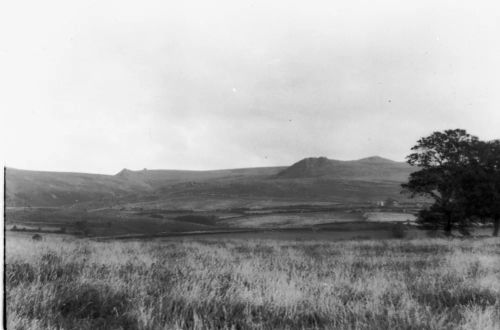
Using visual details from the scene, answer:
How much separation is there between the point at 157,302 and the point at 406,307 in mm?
3158

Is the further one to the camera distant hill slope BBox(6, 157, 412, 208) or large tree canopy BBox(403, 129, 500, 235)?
distant hill slope BBox(6, 157, 412, 208)

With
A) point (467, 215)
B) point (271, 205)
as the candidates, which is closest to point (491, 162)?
point (467, 215)

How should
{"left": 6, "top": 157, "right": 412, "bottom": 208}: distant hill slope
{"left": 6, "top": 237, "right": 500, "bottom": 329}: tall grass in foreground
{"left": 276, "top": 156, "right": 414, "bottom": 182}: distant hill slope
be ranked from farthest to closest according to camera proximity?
{"left": 276, "top": 156, "right": 414, "bottom": 182}: distant hill slope
{"left": 6, "top": 157, "right": 412, "bottom": 208}: distant hill slope
{"left": 6, "top": 237, "right": 500, "bottom": 329}: tall grass in foreground

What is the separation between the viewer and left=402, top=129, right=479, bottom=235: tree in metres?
34.1

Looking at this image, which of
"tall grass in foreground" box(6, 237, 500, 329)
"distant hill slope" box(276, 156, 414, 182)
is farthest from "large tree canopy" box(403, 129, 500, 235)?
"distant hill slope" box(276, 156, 414, 182)

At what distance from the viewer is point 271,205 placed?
105625mm

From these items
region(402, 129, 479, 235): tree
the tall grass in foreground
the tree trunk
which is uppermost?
region(402, 129, 479, 235): tree

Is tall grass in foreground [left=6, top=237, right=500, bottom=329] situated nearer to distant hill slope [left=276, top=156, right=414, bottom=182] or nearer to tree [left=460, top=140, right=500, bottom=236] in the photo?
tree [left=460, top=140, right=500, bottom=236]

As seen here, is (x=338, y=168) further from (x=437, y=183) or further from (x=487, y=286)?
(x=487, y=286)

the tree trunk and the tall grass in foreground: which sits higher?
the tall grass in foreground

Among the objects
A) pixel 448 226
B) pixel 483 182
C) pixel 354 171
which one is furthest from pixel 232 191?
pixel 483 182

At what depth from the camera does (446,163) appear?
34.4 meters

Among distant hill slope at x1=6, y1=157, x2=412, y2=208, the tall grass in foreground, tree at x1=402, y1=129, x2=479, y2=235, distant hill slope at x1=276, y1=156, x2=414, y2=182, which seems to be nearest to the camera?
the tall grass in foreground

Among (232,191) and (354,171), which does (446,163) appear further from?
(354,171)
